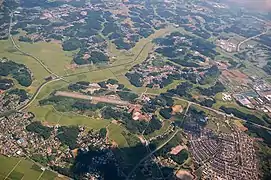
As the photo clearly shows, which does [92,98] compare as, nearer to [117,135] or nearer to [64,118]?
[64,118]

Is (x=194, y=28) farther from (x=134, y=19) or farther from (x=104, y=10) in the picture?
(x=104, y=10)

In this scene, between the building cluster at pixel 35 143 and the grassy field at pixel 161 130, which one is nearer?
the building cluster at pixel 35 143

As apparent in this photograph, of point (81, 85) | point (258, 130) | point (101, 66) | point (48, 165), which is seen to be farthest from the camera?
point (101, 66)

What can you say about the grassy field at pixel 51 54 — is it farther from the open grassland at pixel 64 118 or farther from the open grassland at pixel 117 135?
the open grassland at pixel 117 135

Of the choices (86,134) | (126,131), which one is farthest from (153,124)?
(86,134)

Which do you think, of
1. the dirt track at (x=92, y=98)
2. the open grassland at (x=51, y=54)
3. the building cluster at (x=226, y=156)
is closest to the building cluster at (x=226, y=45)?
the building cluster at (x=226, y=156)
